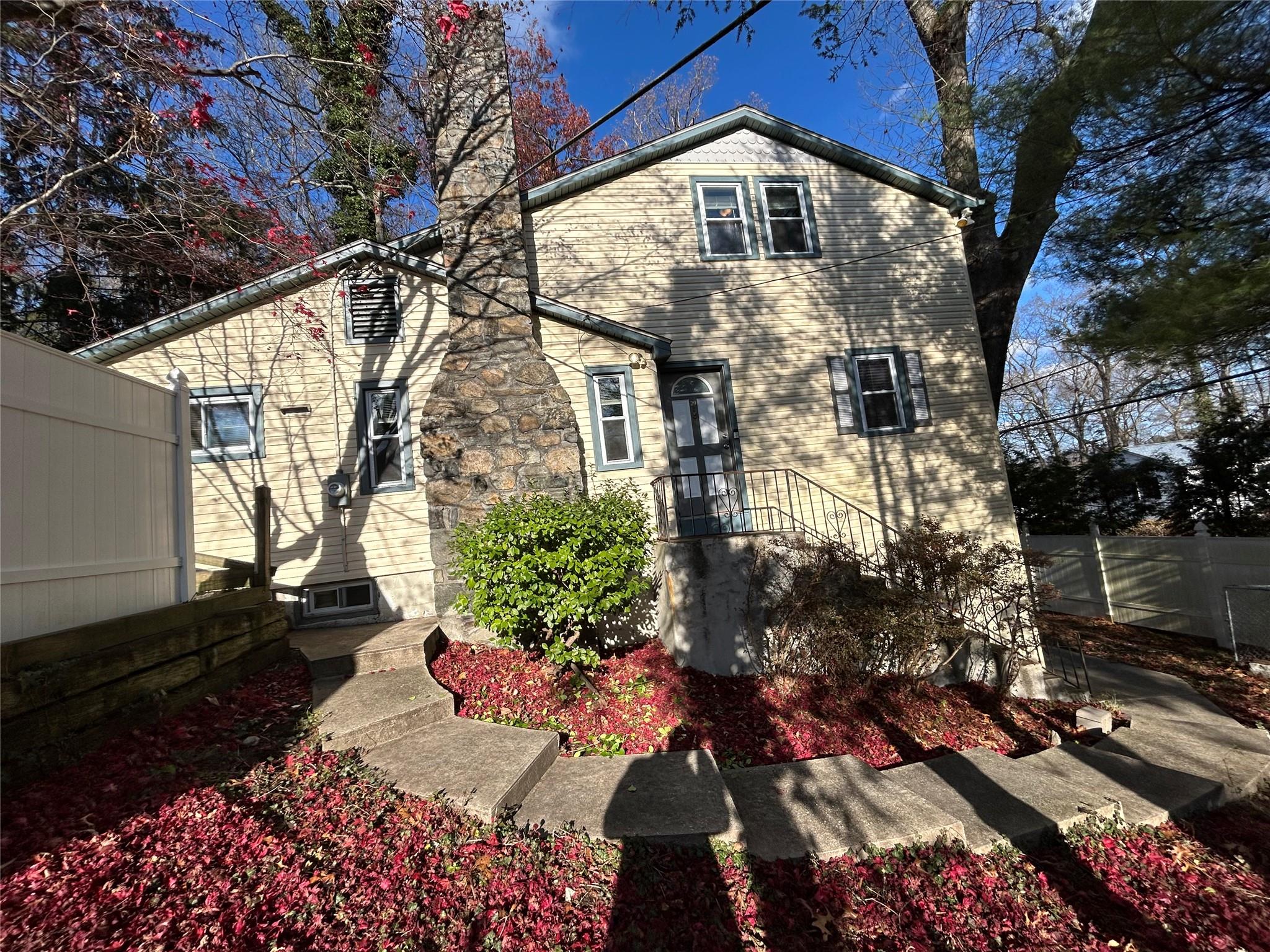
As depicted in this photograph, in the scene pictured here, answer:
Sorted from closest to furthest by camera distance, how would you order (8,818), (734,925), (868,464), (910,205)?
(8,818) < (734,925) < (868,464) < (910,205)

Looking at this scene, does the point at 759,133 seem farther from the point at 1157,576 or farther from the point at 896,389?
the point at 1157,576

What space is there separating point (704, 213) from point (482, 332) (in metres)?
4.66

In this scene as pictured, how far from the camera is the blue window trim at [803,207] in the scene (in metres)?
9.43

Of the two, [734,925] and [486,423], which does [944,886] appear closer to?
[734,925]

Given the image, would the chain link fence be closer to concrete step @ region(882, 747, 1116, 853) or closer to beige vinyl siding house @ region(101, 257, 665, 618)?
concrete step @ region(882, 747, 1116, 853)

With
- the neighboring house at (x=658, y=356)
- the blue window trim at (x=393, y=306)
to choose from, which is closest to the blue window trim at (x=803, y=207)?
the neighboring house at (x=658, y=356)

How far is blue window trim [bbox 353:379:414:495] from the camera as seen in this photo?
24.6 feet

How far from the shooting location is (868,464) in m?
9.11

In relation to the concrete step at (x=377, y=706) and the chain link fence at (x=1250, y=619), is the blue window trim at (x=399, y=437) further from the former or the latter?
the chain link fence at (x=1250, y=619)

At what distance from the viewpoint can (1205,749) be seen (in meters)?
4.93

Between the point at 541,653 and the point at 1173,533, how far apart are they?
43.5ft

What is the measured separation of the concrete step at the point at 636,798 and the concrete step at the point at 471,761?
0.49 ft


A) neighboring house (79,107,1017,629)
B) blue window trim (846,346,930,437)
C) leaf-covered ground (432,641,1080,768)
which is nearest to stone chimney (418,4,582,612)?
neighboring house (79,107,1017,629)

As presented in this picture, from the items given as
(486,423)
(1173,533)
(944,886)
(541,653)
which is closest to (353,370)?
(486,423)
